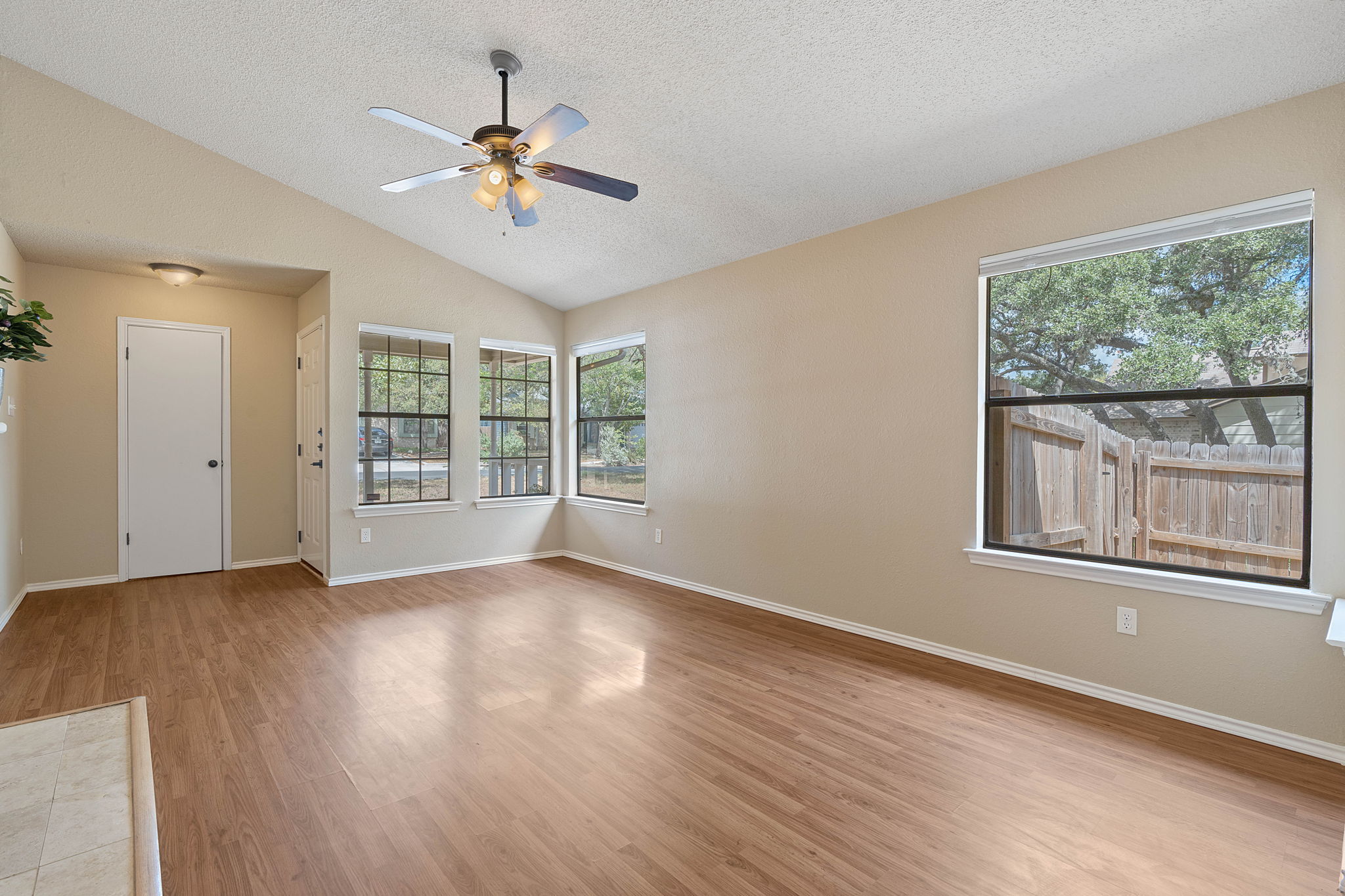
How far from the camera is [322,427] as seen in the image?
209 inches

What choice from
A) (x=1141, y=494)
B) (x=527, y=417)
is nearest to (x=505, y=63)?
(x=1141, y=494)

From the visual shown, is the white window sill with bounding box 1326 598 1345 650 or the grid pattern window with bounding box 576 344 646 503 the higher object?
the grid pattern window with bounding box 576 344 646 503

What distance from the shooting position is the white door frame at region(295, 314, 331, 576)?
5078 mm

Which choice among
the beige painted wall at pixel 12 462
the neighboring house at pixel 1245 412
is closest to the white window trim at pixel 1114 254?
the neighboring house at pixel 1245 412

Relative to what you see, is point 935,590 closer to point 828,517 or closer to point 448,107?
point 828,517

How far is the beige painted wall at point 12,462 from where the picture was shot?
3.96m

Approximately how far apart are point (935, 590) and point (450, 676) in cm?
260

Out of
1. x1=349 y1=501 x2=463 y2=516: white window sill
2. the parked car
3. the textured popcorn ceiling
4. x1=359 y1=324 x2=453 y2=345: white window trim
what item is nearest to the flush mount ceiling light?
the textured popcorn ceiling

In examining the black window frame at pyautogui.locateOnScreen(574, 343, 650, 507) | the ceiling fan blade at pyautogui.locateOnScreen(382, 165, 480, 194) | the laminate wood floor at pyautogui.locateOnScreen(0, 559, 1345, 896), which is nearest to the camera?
the laminate wood floor at pyautogui.locateOnScreen(0, 559, 1345, 896)

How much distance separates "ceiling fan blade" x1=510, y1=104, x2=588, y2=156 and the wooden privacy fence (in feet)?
8.01

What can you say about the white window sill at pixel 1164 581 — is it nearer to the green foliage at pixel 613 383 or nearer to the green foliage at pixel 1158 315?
the green foliage at pixel 1158 315

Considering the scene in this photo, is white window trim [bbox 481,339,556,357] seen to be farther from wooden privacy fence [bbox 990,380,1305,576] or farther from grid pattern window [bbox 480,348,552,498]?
wooden privacy fence [bbox 990,380,1305,576]

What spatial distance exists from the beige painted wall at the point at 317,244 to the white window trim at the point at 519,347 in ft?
0.17

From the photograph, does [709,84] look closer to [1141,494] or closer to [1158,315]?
[1158,315]
